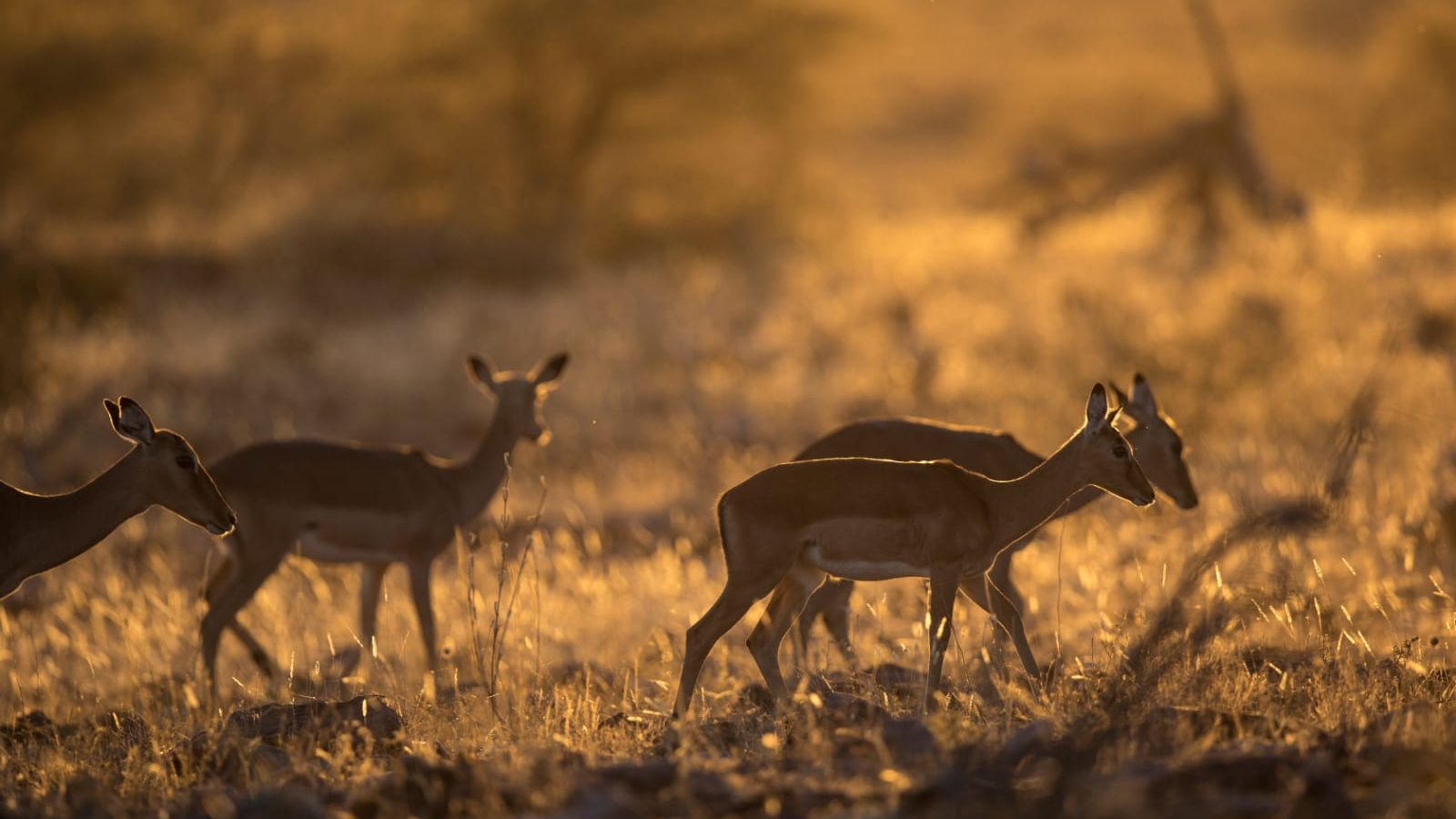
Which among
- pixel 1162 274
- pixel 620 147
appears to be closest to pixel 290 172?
pixel 620 147

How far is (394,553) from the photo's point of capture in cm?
1038

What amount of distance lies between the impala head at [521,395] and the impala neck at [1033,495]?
422 centimetres

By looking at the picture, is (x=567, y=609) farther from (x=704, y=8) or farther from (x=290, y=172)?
(x=290, y=172)

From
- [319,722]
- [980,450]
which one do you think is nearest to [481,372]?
[980,450]

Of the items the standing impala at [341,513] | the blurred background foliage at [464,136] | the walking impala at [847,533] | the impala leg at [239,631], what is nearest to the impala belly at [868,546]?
the walking impala at [847,533]

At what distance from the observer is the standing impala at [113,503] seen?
777 cm

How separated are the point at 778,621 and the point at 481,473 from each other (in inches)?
143

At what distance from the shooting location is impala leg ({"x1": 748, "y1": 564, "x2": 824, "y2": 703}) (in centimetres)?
779

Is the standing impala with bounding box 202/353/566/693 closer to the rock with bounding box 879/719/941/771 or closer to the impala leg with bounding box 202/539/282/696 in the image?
the impala leg with bounding box 202/539/282/696

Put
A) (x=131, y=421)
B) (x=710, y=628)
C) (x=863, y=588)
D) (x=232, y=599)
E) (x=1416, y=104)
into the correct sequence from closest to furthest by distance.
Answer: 1. (x=710, y=628)
2. (x=131, y=421)
3. (x=232, y=599)
4. (x=863, y=588)
5. (x=1416, y=104)

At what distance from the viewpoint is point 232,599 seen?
9.80 meters

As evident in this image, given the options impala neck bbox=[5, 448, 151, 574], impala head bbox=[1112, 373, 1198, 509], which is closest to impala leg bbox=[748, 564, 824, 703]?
impala head bbox=[1112, 373, 1198, 509]

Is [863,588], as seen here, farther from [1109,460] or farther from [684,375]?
[684,375]

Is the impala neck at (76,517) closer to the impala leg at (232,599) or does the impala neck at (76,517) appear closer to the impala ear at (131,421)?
the impala ear at (131,421)
